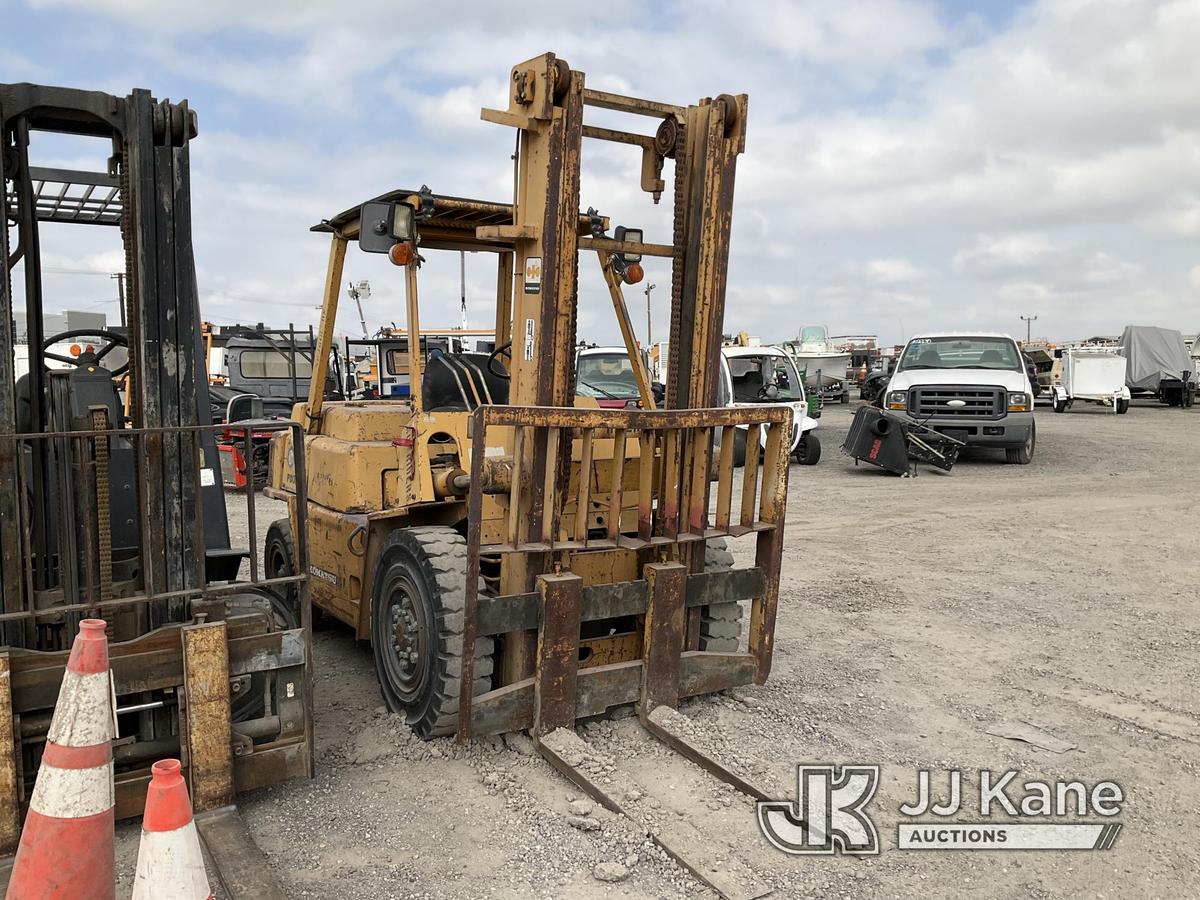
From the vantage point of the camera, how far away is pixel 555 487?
4.43 metres

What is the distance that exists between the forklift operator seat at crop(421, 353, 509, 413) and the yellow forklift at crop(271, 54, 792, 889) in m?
0.01

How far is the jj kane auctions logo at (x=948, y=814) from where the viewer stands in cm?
369

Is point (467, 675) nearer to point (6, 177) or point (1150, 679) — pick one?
point (6, 177)

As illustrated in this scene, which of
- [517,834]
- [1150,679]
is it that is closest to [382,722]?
[517,834]

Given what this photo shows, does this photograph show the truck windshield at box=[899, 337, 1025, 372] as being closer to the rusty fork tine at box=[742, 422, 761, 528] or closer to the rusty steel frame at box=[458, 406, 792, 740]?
the rusty fork tine at box=[742, 422, 761, 528]

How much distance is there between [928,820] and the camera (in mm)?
3877

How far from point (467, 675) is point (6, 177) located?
2.72 m

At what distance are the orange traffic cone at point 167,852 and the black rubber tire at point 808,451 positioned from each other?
1525 centimetres

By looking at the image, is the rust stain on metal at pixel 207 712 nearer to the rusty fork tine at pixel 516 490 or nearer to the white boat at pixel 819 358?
the rusty fork tine at pixel 516 490

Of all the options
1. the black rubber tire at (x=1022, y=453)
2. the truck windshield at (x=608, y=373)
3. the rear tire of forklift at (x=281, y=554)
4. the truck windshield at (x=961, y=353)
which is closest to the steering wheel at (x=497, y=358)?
the rear tire of forklift at (x=281, y=554)

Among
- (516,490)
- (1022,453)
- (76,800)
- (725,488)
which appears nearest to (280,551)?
(516,490)

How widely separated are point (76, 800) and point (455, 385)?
2.79 meters

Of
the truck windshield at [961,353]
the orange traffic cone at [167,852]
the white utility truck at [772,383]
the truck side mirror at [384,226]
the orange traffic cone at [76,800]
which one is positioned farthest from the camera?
the truck windshield at [961,353]

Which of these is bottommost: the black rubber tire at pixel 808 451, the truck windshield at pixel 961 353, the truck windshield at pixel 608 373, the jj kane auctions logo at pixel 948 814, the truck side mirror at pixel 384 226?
the jj kane auctions logo at pixel 948 814
